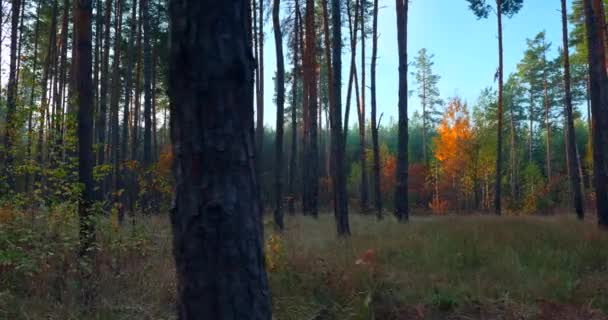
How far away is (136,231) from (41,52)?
2130cm

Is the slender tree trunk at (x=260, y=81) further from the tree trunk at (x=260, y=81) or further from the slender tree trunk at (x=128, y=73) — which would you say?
the slender tree trunk at (x=128, y=73)

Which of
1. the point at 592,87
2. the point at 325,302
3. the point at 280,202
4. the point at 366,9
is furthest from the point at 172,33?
the point at 366,9

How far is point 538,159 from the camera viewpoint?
49125 millimetres

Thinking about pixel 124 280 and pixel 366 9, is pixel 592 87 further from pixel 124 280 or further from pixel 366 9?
pixel 366 9

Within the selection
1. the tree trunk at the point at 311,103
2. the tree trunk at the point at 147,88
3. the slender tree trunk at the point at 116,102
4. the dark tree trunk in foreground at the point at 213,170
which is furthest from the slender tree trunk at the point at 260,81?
the dark tree trunk in foreground at the point at 213,170

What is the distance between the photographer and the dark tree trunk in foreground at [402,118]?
40.3ft

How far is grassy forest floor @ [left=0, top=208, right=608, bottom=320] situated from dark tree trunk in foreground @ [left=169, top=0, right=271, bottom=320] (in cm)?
276

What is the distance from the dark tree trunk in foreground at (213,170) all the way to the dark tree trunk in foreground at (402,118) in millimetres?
10884

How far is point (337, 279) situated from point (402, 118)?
849 cm

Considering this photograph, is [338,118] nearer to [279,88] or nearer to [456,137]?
[279,88]

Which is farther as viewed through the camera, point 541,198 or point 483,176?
point 483,176

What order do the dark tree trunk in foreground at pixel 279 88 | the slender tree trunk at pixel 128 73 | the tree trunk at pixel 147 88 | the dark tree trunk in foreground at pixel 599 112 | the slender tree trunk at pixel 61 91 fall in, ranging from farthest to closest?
the tree trunk at pixel 147 88 < the slender tree trunk at pixel 128 73 < the dark tree trunk in foreground at pixel 279 88 < the dark tree trunk in foreground at pixel 599 112 < the slender tree trunk at pixel 61 91

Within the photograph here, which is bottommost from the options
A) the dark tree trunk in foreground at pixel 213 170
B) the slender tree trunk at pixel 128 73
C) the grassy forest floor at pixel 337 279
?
the grassy forest floor at pixel 337 279

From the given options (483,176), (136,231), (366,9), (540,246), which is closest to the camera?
(136,231)
